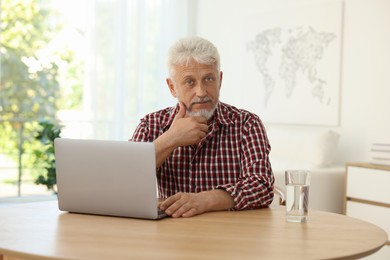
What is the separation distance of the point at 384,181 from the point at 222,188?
6.77 feet

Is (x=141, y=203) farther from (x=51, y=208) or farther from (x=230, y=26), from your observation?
(x=230, y=26)

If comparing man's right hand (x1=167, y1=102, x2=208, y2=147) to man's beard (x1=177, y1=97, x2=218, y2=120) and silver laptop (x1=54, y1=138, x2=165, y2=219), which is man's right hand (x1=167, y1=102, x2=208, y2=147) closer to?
man's beard (x1=177, y1=97, x2=218, y2=120)

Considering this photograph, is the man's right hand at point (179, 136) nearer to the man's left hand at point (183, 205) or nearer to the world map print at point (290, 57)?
the man's left hand at point (183, 205)

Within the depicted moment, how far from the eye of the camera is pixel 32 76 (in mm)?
7125

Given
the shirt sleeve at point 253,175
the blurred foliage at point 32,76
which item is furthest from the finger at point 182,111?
the blurred foliage at point 32,76

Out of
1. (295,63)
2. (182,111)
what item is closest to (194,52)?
(182,111)

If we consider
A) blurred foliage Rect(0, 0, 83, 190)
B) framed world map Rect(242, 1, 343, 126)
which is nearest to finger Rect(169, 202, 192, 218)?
framed world map Rect(242, 1, 343, 126)

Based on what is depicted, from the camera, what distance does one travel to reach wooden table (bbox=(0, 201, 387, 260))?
4.88ft

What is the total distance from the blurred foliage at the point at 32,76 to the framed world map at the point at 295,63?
2.54 m

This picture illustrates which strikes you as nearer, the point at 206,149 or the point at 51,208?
the point at 51,208

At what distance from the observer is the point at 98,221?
74.0 inches

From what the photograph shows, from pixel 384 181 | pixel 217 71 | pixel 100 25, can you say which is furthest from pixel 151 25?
pixel 217 71

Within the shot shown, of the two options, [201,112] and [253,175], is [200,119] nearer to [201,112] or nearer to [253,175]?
[201,112]

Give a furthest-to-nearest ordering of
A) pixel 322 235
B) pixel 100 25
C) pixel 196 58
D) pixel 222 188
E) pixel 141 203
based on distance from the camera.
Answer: pixel 100 25 → pixel 196 58 → pixel 222 188 → pixel 141 203 → pixel 322 235
